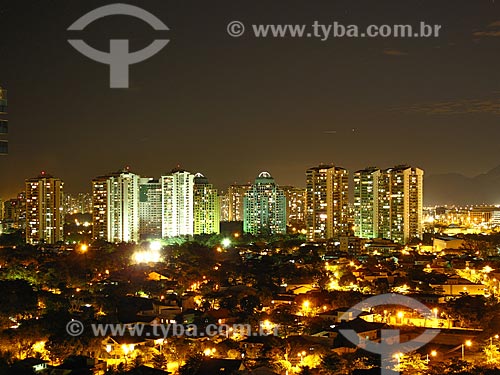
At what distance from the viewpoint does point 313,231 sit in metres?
19.0

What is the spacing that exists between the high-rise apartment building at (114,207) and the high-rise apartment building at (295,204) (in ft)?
27.1

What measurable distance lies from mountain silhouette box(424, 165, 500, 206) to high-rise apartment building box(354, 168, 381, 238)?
42086 millimetres

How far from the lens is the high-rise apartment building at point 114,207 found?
1827 centimetres

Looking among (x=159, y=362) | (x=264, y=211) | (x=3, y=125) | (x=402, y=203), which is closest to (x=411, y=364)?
(x=159, y=362)

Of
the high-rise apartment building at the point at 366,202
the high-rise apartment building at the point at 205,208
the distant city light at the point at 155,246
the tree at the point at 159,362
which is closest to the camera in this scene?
the tree at the point at 159,362

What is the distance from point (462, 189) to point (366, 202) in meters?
51.7

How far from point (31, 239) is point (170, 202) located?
3.89 metres

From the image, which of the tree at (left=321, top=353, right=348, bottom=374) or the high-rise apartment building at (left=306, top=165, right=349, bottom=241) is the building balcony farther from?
the high-rise apartment building at (left=306, top=165, right=349, bottom=241)

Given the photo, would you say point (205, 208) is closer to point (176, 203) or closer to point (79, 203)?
point (176, 203)

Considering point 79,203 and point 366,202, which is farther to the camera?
point 79,203

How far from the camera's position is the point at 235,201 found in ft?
90.9
